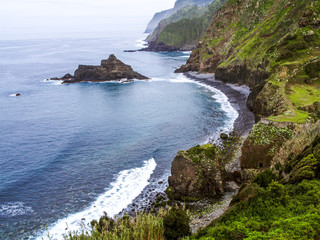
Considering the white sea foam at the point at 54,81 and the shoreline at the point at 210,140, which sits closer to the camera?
the shoreline at the point at 210,140

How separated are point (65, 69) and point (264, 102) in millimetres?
132672

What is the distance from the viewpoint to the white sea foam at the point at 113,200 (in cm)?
3506

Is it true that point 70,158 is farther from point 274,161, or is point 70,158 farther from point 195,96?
point 195,96

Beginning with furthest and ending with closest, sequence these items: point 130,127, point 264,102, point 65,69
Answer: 1. point 65,69
2. point 130,127
3. point 264,102

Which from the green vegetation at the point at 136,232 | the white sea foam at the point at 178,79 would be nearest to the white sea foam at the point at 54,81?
the white sea foam at the point at 178,79

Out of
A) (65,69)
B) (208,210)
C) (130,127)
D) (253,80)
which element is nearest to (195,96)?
(253,80)

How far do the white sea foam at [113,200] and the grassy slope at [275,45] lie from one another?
25.4m

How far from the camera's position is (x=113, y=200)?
136ft

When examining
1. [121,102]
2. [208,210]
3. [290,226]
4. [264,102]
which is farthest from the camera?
[121,102]

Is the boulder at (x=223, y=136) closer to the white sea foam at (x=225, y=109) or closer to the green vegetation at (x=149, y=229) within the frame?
the white sea foam at (x=225, y=109)

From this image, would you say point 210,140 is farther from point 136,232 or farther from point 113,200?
point 136,232

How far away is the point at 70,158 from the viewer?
53500 millimetres

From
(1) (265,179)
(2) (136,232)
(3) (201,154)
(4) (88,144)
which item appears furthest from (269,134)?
(4) (88,144)

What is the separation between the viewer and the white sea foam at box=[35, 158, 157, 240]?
35.1m
